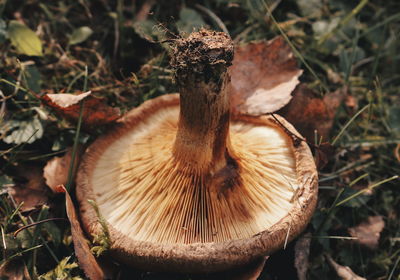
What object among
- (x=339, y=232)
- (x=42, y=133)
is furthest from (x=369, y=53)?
(x=42, y=133)

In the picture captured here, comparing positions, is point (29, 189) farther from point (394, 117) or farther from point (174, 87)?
point (394, 117)

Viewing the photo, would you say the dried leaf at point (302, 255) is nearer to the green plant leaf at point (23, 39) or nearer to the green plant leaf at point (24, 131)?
the green plant leaf at point (24, 131)

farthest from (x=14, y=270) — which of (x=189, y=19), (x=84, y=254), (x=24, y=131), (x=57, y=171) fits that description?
(x=189, y=19)

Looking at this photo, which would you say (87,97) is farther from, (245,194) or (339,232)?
(339,232)

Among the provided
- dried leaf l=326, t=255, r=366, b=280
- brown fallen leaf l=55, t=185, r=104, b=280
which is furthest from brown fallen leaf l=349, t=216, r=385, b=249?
brown fallen leaf l=55, t=185, r=104, b=280

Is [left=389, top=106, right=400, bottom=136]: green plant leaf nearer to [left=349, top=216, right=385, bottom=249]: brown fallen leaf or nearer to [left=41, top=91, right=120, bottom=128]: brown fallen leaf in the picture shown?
[left=349, top=216, right=385, bottom=249]: brown fallen leaf
